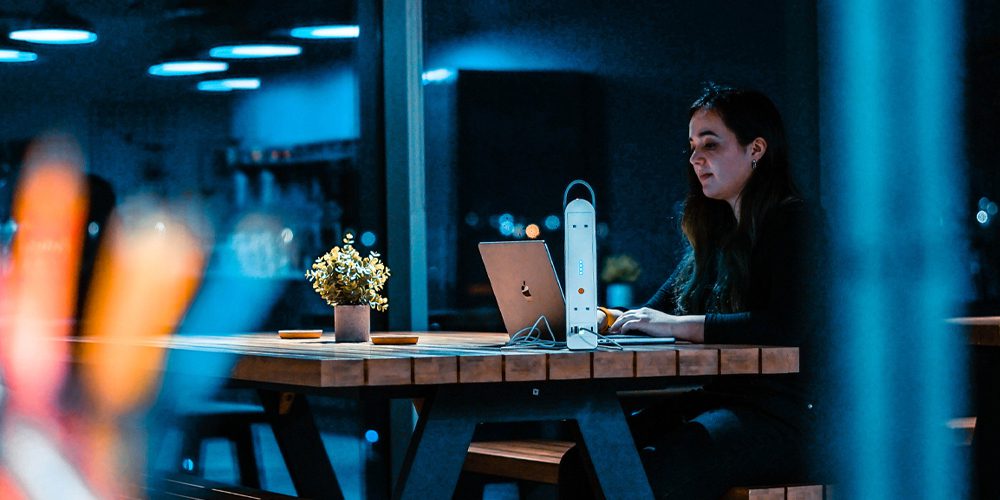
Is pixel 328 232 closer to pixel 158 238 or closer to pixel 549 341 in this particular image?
pixel 158 238

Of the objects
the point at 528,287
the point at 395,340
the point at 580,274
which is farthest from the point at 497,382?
the point at 395,340

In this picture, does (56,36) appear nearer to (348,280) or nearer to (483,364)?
(348,280)

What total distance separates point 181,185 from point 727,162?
83.6 inches

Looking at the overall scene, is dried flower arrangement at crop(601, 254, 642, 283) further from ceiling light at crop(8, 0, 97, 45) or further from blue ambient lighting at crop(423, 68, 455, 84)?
ceiling light at crop(8, 0, 97, 45)

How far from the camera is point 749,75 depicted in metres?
3.70

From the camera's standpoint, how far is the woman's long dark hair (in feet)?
10.3

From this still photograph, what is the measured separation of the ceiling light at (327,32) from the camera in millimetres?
4805

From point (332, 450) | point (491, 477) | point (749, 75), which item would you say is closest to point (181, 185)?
point (332, 450)

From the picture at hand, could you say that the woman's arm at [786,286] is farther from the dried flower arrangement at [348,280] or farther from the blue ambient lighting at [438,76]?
the blue ambient lighting at [438,76]

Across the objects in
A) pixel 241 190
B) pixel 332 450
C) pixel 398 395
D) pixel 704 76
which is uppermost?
pixel 704 76

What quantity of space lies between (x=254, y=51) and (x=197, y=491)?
1743mm

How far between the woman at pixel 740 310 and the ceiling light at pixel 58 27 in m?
2.17

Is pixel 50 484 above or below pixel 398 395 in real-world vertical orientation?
below

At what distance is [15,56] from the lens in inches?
173
